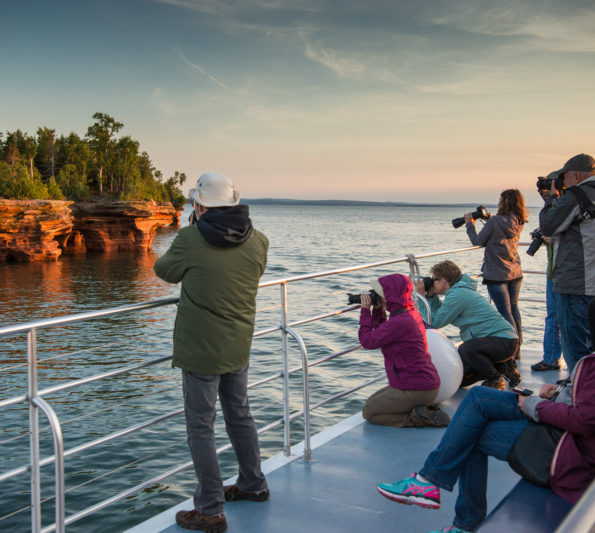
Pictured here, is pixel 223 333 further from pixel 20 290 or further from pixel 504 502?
pixel 20 290

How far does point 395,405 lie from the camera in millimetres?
4484

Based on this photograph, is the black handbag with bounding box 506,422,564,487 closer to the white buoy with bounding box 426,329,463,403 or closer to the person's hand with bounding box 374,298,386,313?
the person's hand with bounding box 374,298,386,313

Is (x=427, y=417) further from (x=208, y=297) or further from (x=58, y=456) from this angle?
(x=58, y=456)

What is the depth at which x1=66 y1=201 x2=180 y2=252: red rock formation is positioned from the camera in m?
57.3

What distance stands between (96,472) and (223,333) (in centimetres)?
868

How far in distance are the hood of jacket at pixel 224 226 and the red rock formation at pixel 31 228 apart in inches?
1850

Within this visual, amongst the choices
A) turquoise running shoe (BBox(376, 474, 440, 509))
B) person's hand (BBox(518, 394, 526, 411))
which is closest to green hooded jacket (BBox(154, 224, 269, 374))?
turquoise running shoe (BBox(376, 474, 440, 509))

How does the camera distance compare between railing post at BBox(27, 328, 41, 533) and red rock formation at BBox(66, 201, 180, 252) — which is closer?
railing post at BBox(27, 328, 41, 533)

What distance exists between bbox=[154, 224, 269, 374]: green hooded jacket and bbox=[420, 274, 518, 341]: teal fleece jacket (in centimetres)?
276

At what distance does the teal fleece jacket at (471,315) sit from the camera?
5.17 metres

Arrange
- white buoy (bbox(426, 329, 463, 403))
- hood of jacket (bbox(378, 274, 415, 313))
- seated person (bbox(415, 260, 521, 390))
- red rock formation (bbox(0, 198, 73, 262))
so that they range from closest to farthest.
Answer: hood of jacket (bbox(378, 274, 415, 313))
white buoy (bbox(426, 329, 463, 403))
seated person (bbox(415, 260, 521, 390))
red rock formation (bbox(0, 198, 73, 262))

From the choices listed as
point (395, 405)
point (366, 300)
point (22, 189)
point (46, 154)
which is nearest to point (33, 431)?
point (366, 300)

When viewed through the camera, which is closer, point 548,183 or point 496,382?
point 548,183

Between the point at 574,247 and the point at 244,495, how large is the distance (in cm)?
292
